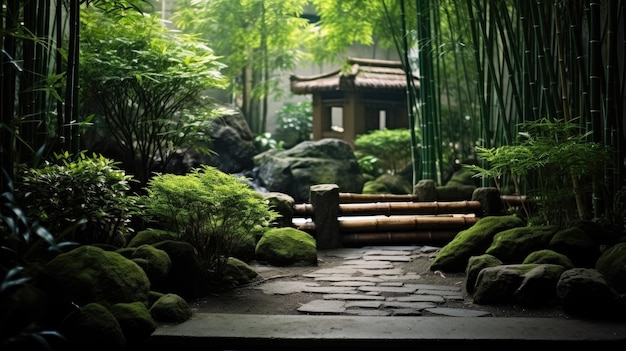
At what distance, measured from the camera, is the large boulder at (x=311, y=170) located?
10.9 meters

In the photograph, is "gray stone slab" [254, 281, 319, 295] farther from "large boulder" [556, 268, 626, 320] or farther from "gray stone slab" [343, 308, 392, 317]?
"large boulder" [556, 268, 626, 320]

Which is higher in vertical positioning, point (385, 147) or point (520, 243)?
point (385, 147)

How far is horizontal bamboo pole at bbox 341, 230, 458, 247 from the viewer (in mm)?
6852

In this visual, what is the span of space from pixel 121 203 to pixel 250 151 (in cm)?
884

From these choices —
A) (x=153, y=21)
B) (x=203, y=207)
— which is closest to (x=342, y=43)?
(x=153, y=21)

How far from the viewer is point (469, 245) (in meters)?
5.54

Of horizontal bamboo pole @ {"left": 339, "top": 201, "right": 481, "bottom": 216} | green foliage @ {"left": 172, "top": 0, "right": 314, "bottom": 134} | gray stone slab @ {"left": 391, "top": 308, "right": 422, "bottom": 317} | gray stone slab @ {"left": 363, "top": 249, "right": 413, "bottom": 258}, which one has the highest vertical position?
green foliage @ {"left": 172, "top": 0, "right": 314, "bottom": 134}

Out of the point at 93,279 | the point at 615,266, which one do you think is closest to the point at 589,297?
the point at 615,266

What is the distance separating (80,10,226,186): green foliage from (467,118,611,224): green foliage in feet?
9.31

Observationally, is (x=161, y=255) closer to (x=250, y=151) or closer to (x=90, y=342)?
(x=90, y=342)

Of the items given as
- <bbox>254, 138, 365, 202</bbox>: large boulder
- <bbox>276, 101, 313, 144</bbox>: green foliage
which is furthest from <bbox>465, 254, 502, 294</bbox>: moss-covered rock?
<bbox>276, 101, 313, 144</bbox>: green foliage

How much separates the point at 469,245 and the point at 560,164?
96 cm

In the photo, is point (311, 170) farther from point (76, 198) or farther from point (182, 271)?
point (76, 198)

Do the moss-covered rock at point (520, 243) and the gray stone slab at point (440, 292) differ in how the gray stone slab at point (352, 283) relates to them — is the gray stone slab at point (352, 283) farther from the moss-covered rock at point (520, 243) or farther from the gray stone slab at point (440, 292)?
the moss-covered rock at point (520, 243)
